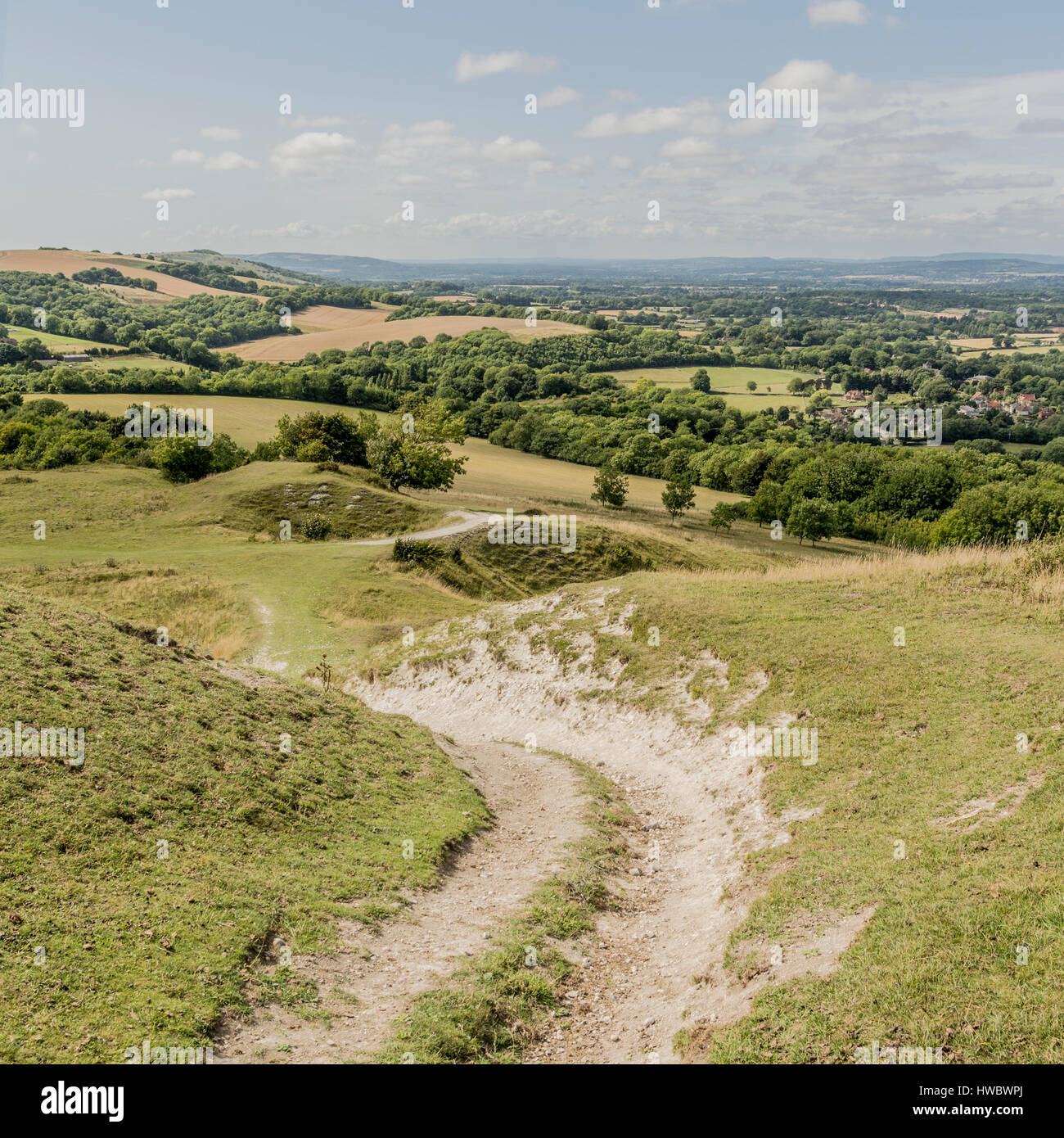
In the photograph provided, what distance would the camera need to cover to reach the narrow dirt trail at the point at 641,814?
1136 centimetres

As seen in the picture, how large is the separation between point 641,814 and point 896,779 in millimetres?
6823

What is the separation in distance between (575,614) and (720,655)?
7.85 meters

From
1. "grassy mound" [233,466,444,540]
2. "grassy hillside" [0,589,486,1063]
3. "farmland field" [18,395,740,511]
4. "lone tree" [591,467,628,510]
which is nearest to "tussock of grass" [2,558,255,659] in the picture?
Answer: "grassy mound" [233,466,444,540]

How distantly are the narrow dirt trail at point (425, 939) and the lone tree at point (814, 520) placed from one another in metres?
74.9

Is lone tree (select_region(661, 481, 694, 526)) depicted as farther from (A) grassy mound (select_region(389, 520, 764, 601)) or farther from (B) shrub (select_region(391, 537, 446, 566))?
(B) shrub (select_region(391, 537, 446, 566))

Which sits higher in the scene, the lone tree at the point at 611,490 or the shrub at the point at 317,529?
the lone tree at the point at 611,490

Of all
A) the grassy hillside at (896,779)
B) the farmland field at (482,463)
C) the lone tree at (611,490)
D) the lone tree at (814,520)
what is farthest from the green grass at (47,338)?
the grassy hillside at (896,779)

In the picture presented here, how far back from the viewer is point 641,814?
20.7 m

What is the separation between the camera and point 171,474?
73.8 meters

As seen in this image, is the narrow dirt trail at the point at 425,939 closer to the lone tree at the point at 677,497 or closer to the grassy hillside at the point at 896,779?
the grassy hillside at the point at 896,779

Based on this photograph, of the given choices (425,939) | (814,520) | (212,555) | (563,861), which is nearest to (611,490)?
(814,520)

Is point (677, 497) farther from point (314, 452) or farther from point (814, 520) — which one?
point (314, 452)

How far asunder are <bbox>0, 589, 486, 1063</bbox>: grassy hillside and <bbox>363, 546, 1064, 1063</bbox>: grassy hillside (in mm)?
6721
